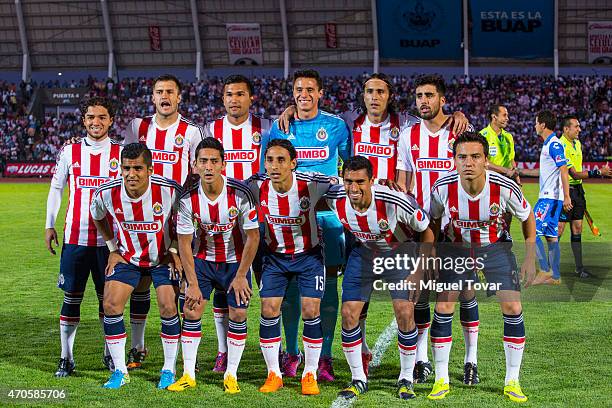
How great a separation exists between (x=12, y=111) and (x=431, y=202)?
36.1 metres

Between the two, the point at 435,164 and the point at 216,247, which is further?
the point at 435,164

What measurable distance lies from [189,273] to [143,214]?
549 mm

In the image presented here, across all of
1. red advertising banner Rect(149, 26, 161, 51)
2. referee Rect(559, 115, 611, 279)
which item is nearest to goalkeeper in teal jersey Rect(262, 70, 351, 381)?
referee Rect(559, 115, 611, 279)

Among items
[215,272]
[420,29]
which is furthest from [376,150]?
[420,29]

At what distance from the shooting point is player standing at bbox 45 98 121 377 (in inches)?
251

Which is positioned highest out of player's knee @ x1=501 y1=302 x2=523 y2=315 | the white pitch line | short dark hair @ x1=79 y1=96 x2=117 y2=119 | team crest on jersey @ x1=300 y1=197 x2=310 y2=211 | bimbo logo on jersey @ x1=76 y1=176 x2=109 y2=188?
short dark hair @ x1=79 y1=96 x2=117 y2=119

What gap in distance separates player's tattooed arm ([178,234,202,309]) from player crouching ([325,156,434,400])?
3.40ft

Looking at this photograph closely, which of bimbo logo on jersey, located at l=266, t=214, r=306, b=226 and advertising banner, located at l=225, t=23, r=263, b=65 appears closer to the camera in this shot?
bimbo logo on jersey, located at l=266, t=214, r=306, b=226

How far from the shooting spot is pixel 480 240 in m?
5.75

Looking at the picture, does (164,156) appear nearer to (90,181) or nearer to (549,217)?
(90,181)

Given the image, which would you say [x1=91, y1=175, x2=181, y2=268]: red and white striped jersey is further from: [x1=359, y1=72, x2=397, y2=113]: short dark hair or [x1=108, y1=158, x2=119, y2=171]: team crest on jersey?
[x1=359, y1=72, x2=397, y2=113]: short dark hair

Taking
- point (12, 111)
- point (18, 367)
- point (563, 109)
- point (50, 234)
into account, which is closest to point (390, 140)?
point (50, 234)

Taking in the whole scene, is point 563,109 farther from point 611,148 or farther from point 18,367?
point 18,367

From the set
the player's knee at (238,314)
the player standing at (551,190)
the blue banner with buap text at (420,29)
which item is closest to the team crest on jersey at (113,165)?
the player's knee at (238,314)
